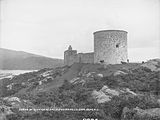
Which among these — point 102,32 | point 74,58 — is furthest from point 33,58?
point 102,32

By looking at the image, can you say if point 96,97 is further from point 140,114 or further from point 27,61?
point 27,61

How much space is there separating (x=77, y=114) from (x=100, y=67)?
16948 millimetres

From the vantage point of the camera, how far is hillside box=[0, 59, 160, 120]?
12367 mm

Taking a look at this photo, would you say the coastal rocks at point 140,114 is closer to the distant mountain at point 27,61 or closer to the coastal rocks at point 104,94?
the coastal rocks at point 104,94

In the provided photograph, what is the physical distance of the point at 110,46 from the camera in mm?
31266

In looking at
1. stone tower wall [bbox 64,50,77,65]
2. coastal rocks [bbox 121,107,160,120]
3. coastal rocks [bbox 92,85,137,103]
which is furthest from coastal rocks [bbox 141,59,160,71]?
coastal rocks [bbox 121,107,160,120]

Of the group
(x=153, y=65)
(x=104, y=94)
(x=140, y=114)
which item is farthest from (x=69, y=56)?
(x=140, y=114)

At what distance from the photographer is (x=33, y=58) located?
6712 centimetres

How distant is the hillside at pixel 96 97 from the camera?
12.4 m

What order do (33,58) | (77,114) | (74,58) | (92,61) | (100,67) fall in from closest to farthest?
(77,114), (100,67), (92,61), (74,58), (33,58)

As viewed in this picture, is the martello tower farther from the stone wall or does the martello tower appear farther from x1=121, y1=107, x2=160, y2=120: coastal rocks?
x1=121, y1=107, x2=160, y2=120: coastal rocks

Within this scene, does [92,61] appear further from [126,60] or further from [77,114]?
[77,114]

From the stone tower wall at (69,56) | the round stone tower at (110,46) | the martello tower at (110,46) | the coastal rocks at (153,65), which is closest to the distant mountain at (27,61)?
the stone tower wall at (69,56)

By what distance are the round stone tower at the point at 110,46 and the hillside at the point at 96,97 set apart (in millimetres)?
1903
